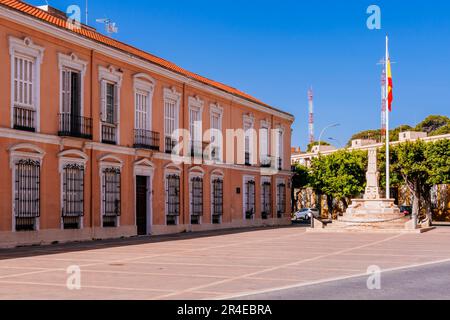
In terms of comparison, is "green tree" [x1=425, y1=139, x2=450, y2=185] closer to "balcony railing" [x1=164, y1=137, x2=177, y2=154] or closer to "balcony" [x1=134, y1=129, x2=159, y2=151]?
"balcony railing" [x1=164, y1=137, x2=177, y2=154]

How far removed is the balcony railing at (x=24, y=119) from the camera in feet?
72.1

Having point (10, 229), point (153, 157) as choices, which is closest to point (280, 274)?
point (10, 229)

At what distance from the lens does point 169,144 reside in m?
31.8

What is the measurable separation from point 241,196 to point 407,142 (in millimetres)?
16189

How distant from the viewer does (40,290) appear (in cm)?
1095

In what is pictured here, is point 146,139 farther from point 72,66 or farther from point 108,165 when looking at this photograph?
point 72,66

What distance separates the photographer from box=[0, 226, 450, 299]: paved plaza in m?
10.8

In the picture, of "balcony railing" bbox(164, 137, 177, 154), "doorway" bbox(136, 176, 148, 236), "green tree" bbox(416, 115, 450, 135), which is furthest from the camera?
"green tree" bbox(416, 115, 450, 135)

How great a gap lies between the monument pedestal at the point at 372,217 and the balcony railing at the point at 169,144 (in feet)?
29.1

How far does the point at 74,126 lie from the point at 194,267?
1165cm

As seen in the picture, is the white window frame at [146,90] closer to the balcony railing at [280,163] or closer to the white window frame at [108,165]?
the white window frame at [108,165]

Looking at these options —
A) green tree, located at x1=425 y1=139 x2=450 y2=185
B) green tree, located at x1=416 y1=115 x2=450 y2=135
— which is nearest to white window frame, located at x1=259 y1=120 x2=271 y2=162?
green tree, located at x1=425 y1=139 x2=450 y2=185

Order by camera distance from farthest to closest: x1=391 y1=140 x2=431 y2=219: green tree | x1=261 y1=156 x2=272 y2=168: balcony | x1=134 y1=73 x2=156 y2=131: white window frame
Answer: x1=391 y1=140 x2=431 y2=219: green tree, x1=261 y1=156 x2=272 y2=168: balcony, x1=134 y1=73 x2=156 y2=131: white window frame

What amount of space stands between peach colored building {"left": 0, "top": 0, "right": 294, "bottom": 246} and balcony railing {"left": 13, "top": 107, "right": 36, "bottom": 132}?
34mm
